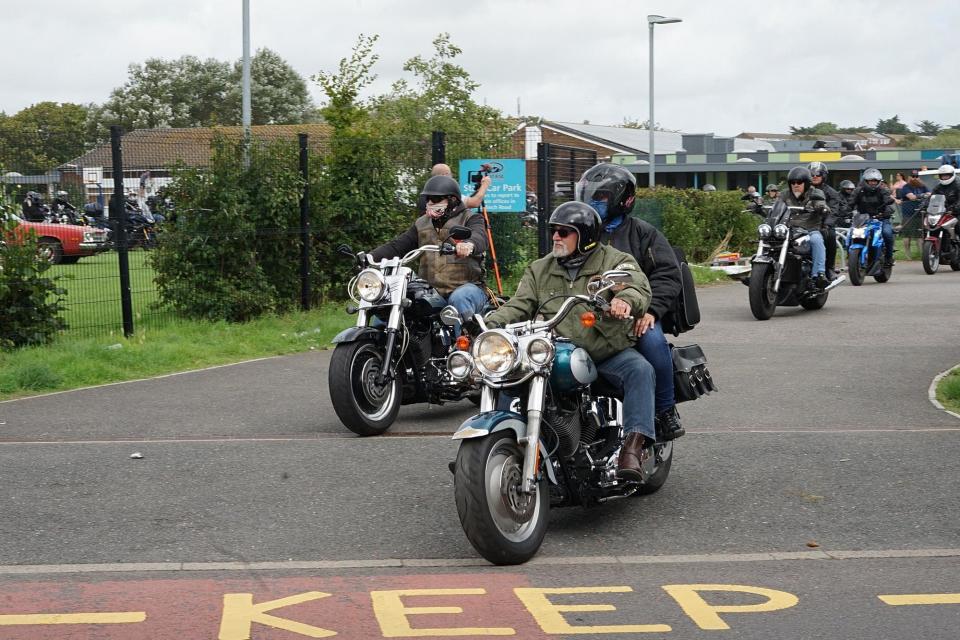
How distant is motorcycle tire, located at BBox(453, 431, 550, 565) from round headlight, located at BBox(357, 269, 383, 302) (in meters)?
3.33

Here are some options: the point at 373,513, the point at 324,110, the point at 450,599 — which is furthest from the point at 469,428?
the point at 324,110

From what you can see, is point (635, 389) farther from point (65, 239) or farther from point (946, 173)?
point (946, 173)

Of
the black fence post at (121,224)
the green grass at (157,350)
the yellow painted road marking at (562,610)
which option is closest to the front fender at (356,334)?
the green grass at (157,350)

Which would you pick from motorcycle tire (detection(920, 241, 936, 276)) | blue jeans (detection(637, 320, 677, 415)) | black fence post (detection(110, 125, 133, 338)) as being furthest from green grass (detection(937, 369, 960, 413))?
motorcycle tire (detection(920, 241, 936, 276))

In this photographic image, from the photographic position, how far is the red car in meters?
12.7

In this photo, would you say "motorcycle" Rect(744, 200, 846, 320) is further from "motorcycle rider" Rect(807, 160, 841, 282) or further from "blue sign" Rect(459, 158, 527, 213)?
"blue sign" Rect(459, 158, 527, 213)

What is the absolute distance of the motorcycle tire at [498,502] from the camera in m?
5.64

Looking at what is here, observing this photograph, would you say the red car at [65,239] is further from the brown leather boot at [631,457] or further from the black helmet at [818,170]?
the black helmet at [818,170]

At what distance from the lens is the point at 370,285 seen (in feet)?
30.0

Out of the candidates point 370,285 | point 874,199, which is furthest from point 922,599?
point 874,199

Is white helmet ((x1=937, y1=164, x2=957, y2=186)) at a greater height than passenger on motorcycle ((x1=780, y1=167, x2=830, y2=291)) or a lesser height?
greater

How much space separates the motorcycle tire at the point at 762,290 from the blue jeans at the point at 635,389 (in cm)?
994

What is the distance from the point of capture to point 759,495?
7.23m

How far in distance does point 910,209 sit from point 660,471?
25.5 m
